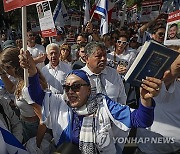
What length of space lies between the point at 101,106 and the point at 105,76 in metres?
1.43

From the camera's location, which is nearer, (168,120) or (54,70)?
(168,120)

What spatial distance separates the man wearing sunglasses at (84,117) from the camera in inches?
92.5

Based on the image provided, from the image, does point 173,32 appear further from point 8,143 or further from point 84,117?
point 8,143

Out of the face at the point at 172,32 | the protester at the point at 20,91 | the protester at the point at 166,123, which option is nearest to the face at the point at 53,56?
the protester at the point at 20,91

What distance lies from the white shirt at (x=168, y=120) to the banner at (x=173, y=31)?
480mm

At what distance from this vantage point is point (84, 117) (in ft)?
7.89

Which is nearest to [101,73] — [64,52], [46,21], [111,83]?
[111,83]

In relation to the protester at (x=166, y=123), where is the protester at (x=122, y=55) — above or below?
below

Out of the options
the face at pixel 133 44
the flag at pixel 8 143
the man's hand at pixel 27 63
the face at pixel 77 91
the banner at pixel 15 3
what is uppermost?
the banner at pixel 15 3

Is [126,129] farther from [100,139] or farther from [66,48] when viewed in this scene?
[66,48]

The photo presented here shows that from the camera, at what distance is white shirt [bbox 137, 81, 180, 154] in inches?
94.5

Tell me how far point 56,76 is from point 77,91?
8.13 feet

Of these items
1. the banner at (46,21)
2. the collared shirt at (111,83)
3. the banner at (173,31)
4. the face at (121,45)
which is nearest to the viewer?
the banner at (173,31)

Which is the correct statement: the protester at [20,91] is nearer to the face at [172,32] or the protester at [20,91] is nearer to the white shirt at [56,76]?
the face at [172,32]
